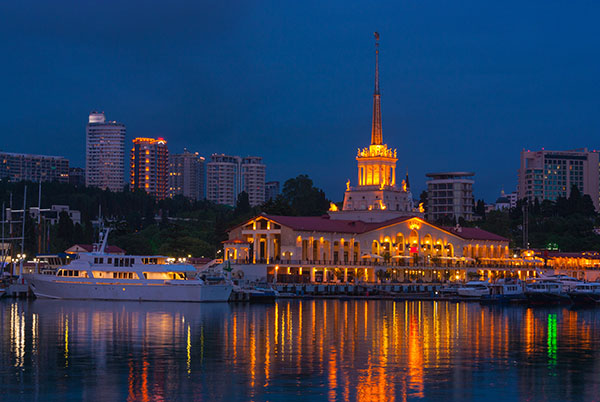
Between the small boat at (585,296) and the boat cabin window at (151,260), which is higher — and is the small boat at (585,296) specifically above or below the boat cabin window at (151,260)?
below

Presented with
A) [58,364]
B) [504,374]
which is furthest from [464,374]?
[58,364]

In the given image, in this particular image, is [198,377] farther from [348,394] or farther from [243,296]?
[243,296]

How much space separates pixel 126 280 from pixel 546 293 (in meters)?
45.1

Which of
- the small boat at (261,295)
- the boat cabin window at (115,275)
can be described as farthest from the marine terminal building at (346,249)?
the boat cabin window at (115,275)

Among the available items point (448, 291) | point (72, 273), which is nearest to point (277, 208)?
point (448, 291)

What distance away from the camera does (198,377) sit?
36406 millimetres

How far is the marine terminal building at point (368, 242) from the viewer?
121438mm

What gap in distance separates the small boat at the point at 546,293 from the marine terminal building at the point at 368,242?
2752 centimetres

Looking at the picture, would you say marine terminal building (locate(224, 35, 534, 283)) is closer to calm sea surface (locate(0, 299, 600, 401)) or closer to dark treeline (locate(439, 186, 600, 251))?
dark treeline (locate(439, 186, 600, 251))

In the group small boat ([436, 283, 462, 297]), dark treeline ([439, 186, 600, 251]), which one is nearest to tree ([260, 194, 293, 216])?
small boat ([436, 283, 462, 297])

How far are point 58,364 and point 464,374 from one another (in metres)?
16.8

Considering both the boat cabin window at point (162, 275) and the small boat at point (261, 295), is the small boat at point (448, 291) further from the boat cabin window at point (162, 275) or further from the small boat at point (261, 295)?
the boat cabin window at point (162, 275)

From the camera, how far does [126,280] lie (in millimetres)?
87312

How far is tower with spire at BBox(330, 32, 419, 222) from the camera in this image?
13938cm
